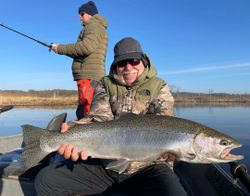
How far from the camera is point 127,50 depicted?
483cm

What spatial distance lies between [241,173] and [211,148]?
0.82 m

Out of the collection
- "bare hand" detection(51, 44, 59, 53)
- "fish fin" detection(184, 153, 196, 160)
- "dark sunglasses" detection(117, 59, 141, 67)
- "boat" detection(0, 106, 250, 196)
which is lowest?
"boat" detection(0, 106, 250, 196)

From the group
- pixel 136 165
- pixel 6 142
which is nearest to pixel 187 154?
pixel 136 165

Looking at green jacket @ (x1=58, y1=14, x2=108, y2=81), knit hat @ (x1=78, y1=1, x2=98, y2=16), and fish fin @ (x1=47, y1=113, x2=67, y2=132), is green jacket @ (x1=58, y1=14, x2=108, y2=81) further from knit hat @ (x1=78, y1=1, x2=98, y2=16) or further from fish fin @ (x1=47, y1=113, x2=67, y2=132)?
fish fin @ (x1=47, y1=113, x2=67, y2=132)

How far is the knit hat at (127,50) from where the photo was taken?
4.80 metres

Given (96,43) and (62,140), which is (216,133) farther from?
(96,43)

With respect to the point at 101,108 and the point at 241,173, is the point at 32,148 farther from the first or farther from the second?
the point at 241,173

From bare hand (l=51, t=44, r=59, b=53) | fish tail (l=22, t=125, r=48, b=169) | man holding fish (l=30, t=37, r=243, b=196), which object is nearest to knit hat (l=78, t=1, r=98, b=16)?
bare hand (l=51, t=44, r=59, b=53)

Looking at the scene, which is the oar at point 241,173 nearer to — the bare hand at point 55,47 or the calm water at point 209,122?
the bare hand at point 55,47

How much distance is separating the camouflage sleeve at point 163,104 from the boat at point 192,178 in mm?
1033

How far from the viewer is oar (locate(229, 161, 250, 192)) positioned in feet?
13.8

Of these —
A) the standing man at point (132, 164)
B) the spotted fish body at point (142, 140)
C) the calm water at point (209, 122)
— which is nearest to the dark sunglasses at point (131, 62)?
the standing man at point (132, 164)

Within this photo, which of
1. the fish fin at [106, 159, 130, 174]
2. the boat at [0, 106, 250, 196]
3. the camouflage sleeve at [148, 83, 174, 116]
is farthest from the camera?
the camouflage sleeve at [148, 83, 174, 116]

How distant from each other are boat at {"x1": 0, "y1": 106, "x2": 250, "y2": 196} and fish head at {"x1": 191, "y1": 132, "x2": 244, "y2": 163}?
648 millimetres
